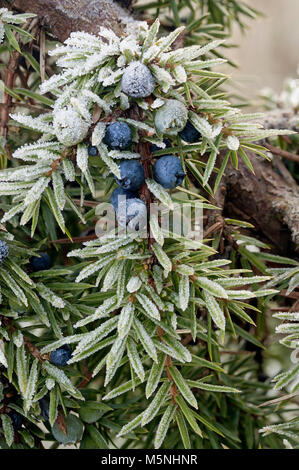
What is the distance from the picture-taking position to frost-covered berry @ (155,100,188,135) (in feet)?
1.36

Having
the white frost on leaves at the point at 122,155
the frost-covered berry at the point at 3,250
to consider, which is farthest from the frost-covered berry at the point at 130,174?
the frost-covered berry at the point at 3,250

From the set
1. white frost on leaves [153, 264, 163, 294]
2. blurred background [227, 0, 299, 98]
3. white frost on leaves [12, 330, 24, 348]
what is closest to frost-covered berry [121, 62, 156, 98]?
white frost on leaves [153, 264, 163, 294]

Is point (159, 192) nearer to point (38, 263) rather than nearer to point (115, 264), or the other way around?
point (115, 264)

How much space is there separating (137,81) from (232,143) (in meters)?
0.09

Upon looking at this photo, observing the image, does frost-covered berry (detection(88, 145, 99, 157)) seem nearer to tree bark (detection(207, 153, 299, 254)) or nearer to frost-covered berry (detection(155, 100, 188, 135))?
frost-covered berry (detection(155, 100, 188, 135))

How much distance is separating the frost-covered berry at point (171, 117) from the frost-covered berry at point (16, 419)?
1.05 ft

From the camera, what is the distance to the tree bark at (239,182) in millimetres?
561

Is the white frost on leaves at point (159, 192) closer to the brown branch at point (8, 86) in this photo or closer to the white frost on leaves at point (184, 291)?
the white frost on leaves at point (184, 291)

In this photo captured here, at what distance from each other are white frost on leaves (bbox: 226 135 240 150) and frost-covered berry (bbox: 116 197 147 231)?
9cm
